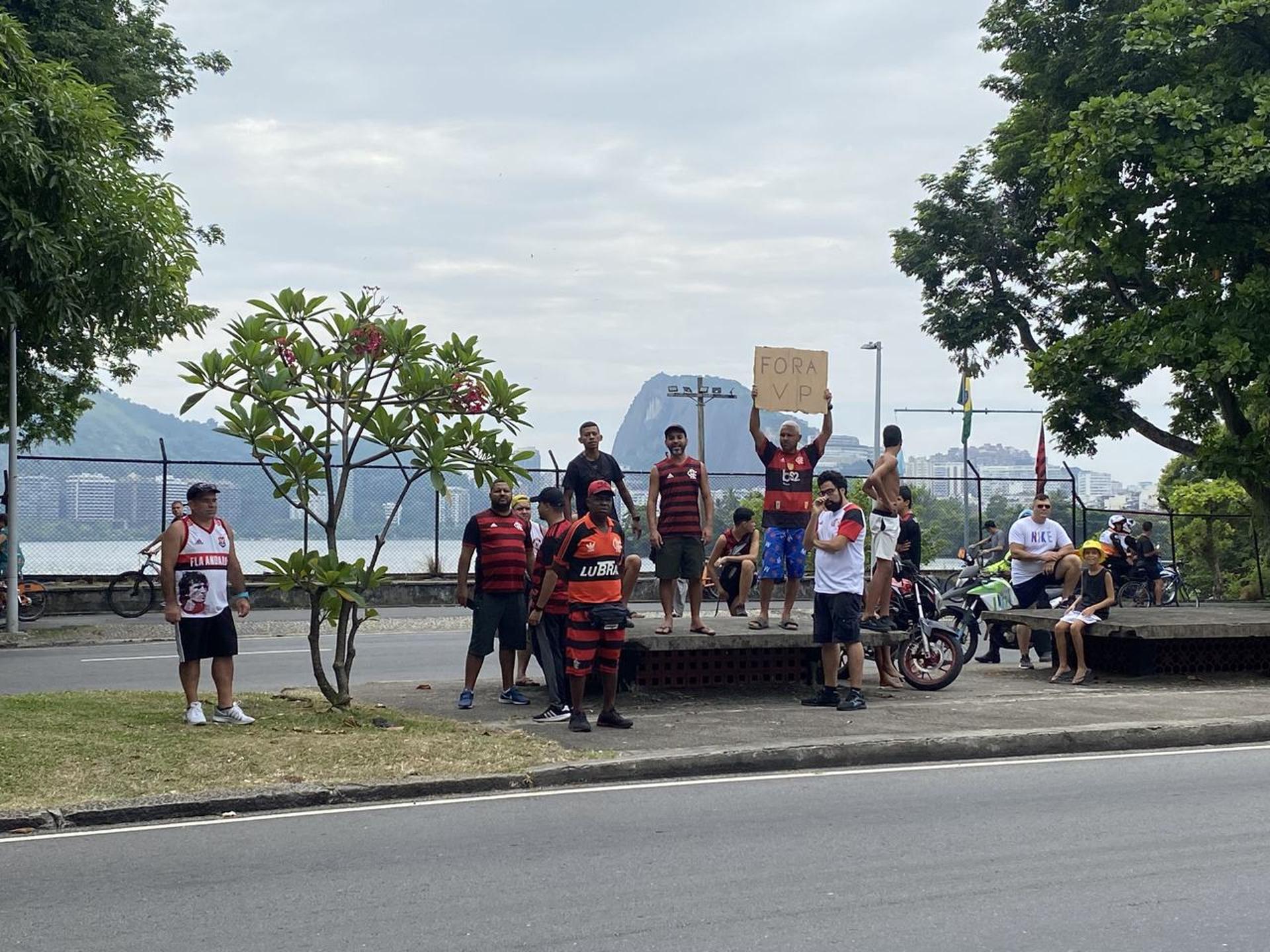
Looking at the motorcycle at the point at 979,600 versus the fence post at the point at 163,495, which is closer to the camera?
the motorcycle at the point at 979,600

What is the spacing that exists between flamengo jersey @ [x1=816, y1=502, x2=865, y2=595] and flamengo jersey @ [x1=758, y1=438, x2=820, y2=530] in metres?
0.98

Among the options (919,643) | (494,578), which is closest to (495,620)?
(494,578)

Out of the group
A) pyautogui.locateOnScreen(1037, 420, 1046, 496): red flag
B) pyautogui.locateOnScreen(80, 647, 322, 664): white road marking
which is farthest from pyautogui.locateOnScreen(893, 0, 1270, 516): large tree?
pyautogui.locateOnScreen(80, 647, 322, 664): white road marking

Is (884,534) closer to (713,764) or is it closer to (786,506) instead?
(786,506)

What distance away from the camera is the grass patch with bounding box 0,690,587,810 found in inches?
332

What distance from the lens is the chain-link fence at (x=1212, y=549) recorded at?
3128 cm

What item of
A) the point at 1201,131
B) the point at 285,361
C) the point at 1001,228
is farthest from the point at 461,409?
the point at 1001,228

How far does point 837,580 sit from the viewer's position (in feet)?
37.9

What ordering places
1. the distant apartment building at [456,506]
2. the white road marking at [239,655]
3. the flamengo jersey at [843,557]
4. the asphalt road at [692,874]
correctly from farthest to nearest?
1. the white road marking at [239,655]
2. the flamengo jersey at [843,557]
3. the distant apartment building at [456,506]
4. the asphalt road at [692,874]

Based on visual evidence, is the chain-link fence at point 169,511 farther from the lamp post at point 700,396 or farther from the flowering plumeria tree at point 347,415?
the lamp post at point 700,396

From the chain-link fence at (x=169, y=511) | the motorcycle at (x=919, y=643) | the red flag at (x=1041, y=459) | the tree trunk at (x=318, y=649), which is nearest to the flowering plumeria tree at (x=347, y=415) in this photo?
the tree trunk at (x=318, y=649)

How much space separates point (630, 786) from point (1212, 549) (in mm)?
27684

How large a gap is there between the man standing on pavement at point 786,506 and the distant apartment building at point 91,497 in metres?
14.9

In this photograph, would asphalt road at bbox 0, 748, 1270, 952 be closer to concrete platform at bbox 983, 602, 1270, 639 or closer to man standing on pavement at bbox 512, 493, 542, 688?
man standing on pavement at bbox 512, 493, 542, 688
